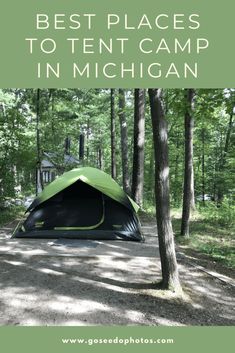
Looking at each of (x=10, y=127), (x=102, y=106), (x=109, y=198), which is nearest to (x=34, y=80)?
(x=109, y=198)

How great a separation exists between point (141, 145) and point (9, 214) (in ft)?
16.7

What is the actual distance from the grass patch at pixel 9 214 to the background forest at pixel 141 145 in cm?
4

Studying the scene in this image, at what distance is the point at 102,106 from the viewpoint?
19891 mm

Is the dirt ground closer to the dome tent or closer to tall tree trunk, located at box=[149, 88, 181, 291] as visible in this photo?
tall tree trunk, located at box=[149, 88, 181, 291]

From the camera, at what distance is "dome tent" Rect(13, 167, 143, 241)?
27.1 ft

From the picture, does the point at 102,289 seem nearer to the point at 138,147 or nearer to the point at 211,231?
the point at 211,231

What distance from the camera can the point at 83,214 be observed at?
336 inches

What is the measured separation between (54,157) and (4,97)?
5876 millimetres

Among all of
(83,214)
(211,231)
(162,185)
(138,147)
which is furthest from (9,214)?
(162,185)

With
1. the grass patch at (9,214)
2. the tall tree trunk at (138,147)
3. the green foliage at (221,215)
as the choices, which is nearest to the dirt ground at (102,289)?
the grass patch at (9,214)

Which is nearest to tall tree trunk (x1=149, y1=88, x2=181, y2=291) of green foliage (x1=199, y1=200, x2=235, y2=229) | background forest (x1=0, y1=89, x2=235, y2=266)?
background forest (x1=0, y1=89, x2=235, y2=266)

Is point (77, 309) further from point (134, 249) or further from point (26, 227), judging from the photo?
point (26, 227)

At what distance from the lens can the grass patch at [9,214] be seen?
10723 mm

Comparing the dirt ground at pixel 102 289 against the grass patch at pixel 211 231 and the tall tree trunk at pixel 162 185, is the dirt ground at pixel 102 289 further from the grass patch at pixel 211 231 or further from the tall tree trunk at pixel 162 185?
the grass patch at pixel 211 231
